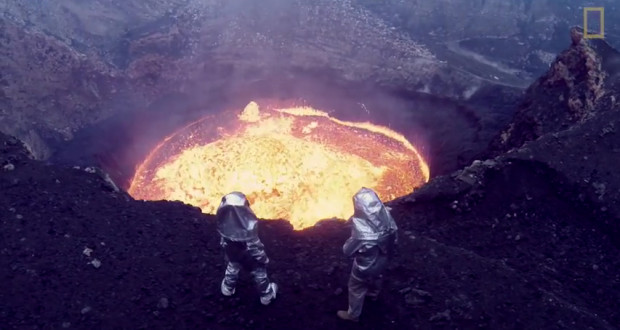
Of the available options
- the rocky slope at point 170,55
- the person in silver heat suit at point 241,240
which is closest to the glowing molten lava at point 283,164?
the rocky slope at point 170,55

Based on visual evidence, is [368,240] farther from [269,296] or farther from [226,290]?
[226,290]

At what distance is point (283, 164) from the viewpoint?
1648 cm

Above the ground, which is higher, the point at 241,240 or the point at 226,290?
the point at 241,240

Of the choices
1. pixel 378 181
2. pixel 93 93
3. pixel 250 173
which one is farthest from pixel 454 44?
pixel 93 93

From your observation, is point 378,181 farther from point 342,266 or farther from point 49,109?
point 49,109

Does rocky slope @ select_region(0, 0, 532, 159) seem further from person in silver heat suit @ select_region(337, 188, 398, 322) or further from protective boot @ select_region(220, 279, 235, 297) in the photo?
person in silver heat suit @ select_region(337, 188, 398, 322)

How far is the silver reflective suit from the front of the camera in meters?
6.10

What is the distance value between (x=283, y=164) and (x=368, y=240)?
34.5ft

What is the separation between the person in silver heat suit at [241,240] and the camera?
21.1 ft

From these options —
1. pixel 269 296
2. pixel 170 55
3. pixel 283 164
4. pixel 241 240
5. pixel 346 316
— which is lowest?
pixel 283 164

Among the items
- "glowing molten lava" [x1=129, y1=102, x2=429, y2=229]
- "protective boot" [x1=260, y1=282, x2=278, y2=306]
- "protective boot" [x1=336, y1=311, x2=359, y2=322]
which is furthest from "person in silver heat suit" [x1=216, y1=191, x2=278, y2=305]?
"glowing molten lava" [x1=129, y1=102, x2=429, y2=229]

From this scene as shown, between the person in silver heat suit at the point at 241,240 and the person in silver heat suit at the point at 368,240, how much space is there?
1208 millimetres

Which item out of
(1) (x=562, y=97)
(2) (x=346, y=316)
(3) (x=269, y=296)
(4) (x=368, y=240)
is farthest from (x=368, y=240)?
(1) (x=562, y=97)

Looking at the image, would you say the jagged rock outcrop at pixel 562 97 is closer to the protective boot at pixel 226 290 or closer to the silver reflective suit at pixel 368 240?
the silver reflective suit at pixel 368 240
